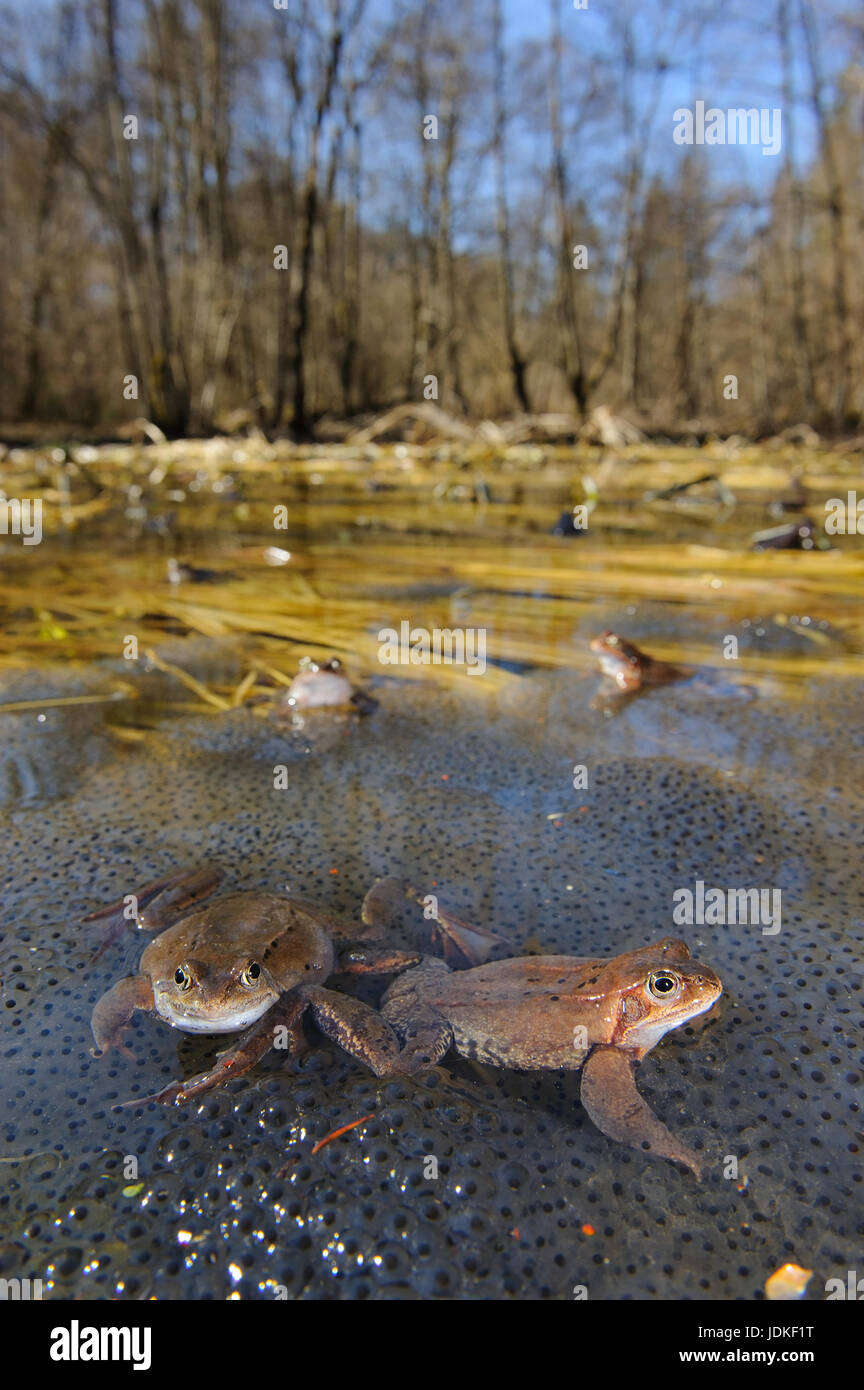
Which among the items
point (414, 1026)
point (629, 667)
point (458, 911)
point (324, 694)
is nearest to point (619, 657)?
point (629, 667)

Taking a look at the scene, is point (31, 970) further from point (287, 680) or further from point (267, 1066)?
point (287, 680)

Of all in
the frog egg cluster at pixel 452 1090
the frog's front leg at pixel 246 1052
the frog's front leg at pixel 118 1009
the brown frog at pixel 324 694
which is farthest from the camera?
the brown frog at pixel 324 694

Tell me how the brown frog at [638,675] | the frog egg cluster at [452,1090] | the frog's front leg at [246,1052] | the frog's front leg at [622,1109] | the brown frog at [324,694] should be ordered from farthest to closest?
the brown frog at [638,675] → the brown frog at [324,694] → the frog's front leg at [246,1052] → the frog's front leg at [622,1109] → the frog egg cluster at [452,1090]

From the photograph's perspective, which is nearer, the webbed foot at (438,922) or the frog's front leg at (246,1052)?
the frog's front leg at (246,1052)

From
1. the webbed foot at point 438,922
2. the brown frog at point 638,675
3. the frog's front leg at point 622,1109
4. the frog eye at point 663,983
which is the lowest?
the frog's front leg at point 622,1109

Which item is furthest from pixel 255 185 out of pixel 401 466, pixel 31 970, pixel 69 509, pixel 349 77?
pixel 31 970

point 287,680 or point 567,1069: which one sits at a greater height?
point 287,680

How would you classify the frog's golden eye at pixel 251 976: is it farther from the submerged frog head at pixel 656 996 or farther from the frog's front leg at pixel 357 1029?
the submerged frog head at pixel 656 996

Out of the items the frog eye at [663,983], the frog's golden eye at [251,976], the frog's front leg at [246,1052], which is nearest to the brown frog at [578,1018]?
the frog eye at [663,983]

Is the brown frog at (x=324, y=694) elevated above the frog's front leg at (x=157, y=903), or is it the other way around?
the brown frog at (x=324, y=694)
